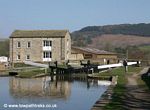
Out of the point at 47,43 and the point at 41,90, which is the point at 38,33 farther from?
the point at 41,90

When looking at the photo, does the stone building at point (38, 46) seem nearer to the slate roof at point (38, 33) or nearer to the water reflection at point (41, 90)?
the slate roof at point (38, 33)

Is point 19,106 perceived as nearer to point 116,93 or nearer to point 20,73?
point 116,93

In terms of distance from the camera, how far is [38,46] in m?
80.6

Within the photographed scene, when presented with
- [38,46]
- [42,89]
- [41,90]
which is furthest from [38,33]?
[41,90]

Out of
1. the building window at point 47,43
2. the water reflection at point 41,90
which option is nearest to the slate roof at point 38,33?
the building window at point 47,43

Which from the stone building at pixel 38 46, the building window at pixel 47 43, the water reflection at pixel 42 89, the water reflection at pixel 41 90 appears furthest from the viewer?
the building window at pixel 47 43

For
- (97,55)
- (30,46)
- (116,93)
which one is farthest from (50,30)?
(116,93)

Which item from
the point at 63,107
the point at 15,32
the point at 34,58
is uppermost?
the point at 15,32

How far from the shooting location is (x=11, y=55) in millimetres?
80938

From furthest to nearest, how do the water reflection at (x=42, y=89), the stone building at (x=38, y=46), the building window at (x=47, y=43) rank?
the building window at (x=47, y=43), the stone building at (x=38, y=46), the water reflection at (x=42, y=89)

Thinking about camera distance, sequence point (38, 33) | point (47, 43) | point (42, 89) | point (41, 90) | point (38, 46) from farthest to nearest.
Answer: point (38, 33) → point (38, 46) → point (47, 43) → point (42, 89) → point (41, 90)

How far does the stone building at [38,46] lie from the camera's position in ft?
261

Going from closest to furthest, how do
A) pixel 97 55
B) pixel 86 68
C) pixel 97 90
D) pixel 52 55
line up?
pixel 97 90
pixel 86 68
pixel 52 55
pixel 97 55

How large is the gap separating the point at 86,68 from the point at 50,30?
26.8 meters
